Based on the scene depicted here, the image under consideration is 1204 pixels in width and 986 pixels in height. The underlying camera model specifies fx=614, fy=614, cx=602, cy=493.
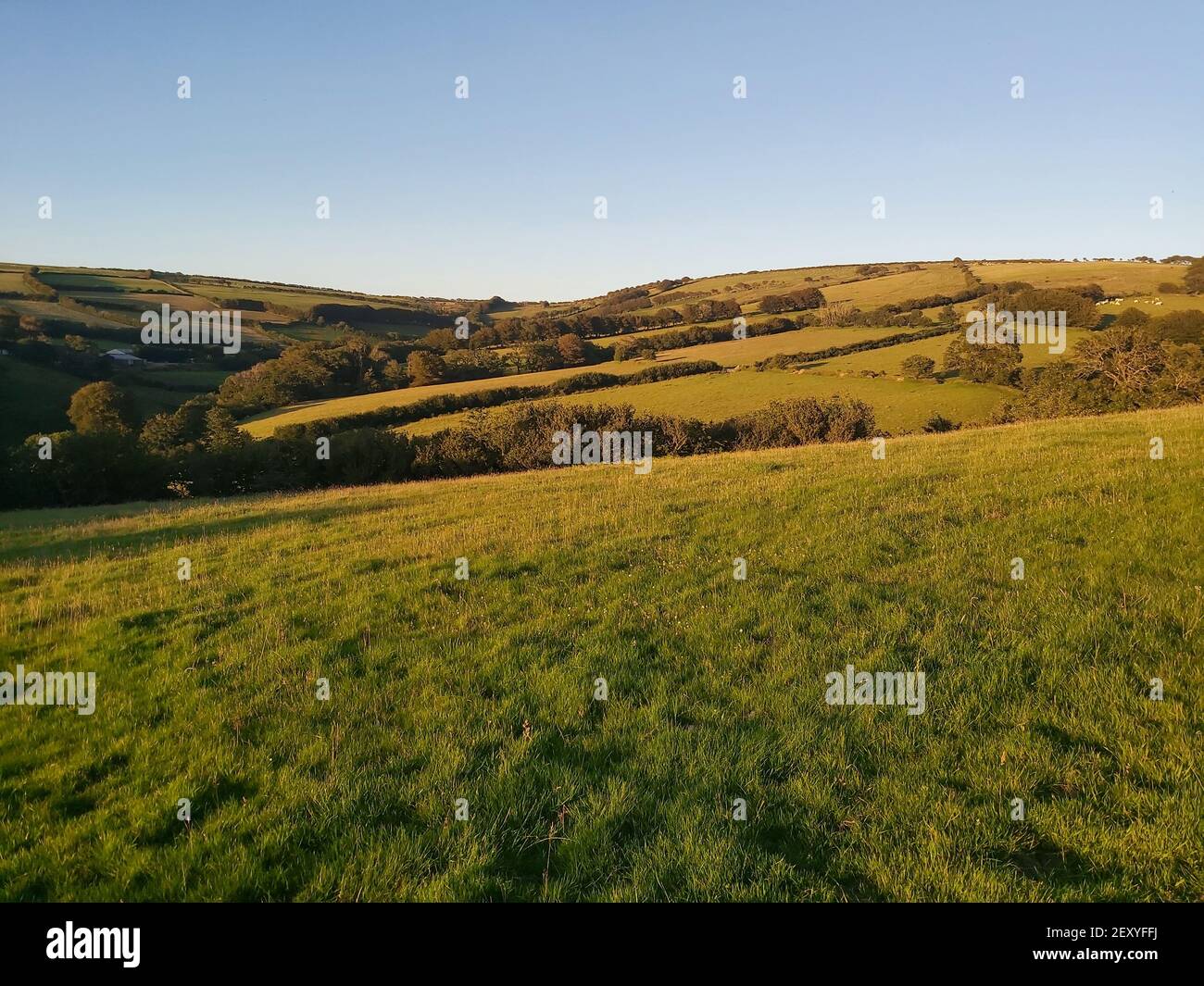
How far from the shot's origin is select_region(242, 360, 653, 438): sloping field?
7456 centimetres

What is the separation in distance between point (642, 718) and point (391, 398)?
82816mm

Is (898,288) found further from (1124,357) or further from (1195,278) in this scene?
(1124,357)

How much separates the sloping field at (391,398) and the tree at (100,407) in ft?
41.0

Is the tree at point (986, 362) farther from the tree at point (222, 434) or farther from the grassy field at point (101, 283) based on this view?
the grassy field at point (101, 283)

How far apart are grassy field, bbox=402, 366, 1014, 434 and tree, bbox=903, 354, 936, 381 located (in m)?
2.52

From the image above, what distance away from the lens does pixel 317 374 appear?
93062 mm

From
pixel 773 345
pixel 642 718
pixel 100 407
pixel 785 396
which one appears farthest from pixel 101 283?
pixel 642 718

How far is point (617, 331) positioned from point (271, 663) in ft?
402

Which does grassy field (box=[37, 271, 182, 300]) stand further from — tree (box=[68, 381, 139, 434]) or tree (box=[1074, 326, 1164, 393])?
tree (box=[1074, 326, 1164, 393])

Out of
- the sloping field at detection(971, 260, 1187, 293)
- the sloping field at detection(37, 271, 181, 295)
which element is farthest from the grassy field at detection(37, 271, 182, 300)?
the sloping field at detection(971, 260, 1187, 293)

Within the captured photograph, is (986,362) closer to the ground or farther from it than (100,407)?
farther from it

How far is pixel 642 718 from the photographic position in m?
6.36

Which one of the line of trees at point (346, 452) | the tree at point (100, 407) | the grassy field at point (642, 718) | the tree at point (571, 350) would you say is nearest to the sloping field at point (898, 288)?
the tree at point (571, 350)
